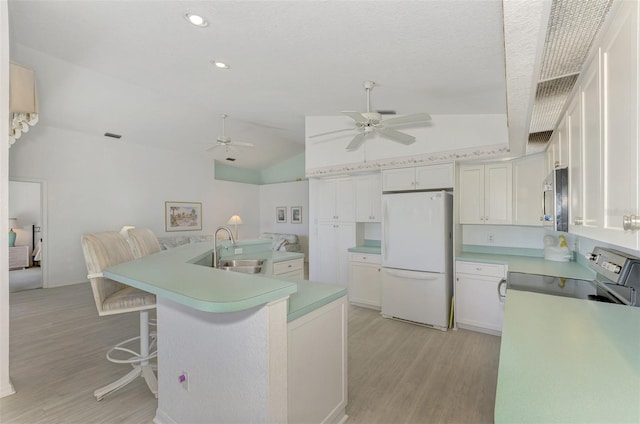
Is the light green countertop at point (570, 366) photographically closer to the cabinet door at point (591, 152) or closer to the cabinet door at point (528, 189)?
the cabinet door at point (591, 152)

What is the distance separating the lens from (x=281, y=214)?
9102 mm

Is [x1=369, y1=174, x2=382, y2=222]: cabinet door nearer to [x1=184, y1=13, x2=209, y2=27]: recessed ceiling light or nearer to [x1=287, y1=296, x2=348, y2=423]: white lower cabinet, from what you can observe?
[x1=287, y1=296, x2=348, y2=423]: white lower cabinet

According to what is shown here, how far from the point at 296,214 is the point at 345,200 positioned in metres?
4.28

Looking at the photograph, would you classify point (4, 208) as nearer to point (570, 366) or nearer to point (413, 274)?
point (570, 366)

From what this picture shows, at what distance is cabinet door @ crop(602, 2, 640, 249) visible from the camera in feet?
2.60

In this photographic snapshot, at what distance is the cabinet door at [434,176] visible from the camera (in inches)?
139

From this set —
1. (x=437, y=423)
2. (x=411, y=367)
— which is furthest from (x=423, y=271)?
(x=437, y=423)

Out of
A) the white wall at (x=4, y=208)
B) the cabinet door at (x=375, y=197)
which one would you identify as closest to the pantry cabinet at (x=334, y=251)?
the cabinet door at (x=375, y=197)

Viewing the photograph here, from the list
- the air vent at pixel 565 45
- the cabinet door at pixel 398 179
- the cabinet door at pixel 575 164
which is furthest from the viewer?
the cabinet door at pixel 398 179

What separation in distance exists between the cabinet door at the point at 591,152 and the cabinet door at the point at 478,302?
2.18 m

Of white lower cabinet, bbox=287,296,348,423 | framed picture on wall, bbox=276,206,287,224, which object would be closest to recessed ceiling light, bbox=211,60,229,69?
white lower cabinet, bbox=287,296,348,423

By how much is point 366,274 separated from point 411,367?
1.70 m

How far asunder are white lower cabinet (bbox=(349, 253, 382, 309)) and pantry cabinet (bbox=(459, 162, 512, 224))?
4.44ft

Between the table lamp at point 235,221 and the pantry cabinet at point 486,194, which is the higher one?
the pantry cabinet at point 486,194
